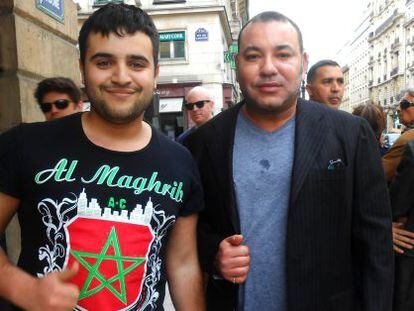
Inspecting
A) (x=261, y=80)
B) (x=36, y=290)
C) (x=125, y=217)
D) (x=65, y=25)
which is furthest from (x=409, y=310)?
(x=65, y=25)

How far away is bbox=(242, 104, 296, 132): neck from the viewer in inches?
82.6

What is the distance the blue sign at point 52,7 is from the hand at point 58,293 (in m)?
2.73

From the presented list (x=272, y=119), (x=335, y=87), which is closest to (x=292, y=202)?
(x=272, y=119)

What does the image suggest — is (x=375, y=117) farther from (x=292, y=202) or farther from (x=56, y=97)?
(x=56, y=97)

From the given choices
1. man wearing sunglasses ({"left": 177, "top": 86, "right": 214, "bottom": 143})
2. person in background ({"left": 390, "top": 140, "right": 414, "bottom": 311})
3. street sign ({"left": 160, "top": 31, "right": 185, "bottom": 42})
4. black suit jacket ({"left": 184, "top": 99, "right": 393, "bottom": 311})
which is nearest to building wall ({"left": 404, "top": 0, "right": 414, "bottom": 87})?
street sign ({"left": 160, "top": 31, "right": 185, "bottom": 42})

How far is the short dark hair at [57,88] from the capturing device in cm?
333

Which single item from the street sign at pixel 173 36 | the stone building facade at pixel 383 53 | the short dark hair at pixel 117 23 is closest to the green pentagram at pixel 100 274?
the short dark hair at pixel 117 23

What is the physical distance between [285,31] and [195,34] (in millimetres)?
18540

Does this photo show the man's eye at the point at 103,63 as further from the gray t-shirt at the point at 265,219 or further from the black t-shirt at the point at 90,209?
the gray t-shirt at the point at 265,219

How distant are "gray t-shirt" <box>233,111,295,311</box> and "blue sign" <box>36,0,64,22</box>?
2.37 metres

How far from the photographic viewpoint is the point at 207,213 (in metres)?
2.10

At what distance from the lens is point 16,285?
1.40m

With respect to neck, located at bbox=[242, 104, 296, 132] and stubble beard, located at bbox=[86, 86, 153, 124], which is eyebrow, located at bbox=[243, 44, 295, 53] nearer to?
neck, located at bbox=[242, 104, 296, 132]

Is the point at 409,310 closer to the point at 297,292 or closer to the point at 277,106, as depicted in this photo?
the point at 297,292
